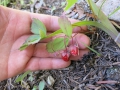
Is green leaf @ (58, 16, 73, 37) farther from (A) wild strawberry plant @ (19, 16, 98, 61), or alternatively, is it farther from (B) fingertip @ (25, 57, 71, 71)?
(B) fingertip @ (25, 57, 71, 71)

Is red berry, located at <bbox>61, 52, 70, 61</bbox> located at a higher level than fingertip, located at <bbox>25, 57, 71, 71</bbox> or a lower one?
higher

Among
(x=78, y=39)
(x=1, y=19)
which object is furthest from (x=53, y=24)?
(x=1, y=19)

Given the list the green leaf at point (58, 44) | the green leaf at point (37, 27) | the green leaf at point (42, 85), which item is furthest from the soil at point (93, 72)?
the green leaf at point (37, 27)

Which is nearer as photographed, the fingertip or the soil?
the soil

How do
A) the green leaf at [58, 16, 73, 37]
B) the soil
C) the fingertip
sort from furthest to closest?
the fingertip
the soil
the green leaf at [58, 16, 73, 37]

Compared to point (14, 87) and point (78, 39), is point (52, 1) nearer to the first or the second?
point (78, 39)

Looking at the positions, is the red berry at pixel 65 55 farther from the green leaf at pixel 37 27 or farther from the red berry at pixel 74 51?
the green leaf at pixel 37 27

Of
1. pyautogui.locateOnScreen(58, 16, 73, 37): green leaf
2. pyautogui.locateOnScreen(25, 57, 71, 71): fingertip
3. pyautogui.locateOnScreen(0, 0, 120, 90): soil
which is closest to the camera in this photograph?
pyautogui.locateOnScreen(58, 16, 73, 37): green leaf

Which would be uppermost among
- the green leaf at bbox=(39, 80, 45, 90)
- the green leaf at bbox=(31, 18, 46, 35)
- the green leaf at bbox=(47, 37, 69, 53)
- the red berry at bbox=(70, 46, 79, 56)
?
the green leaf at bbox=(31, 18, 46, 35)

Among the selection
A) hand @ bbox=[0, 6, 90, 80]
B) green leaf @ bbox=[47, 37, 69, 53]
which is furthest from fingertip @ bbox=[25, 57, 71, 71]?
green leaf @ bbox=[47, 37, 69, 53]
